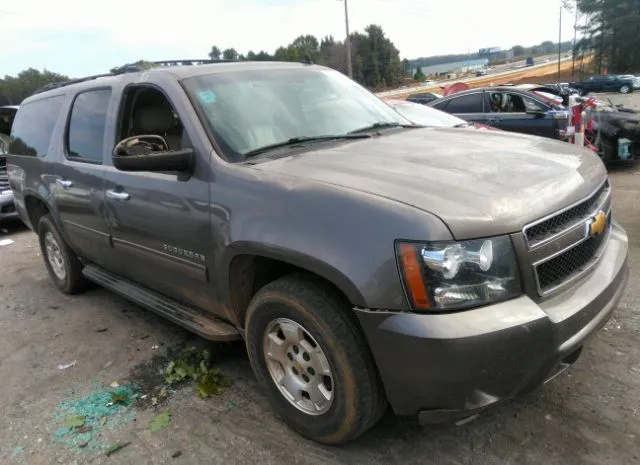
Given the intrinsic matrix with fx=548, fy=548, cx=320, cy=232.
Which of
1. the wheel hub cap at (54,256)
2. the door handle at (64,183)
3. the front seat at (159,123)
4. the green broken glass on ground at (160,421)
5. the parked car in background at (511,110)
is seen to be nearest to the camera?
the green broken glass on ground at (160,421)

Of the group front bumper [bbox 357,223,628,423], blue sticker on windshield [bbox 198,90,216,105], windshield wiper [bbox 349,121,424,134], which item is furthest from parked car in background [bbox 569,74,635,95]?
front bumper [bbox 357,223,628,423]

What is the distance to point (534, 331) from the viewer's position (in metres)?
2.13

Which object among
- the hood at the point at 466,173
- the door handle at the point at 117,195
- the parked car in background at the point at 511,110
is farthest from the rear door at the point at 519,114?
the door handle at the point at 117,195

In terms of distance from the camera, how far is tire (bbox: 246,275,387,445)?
2365 millimetres

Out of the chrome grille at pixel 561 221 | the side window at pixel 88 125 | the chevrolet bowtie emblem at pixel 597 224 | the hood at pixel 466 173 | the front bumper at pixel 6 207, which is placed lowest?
the front bumper at pixel 6 207

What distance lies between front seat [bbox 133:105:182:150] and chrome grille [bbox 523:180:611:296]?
212cm

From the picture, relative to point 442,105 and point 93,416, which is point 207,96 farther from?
point 442,105

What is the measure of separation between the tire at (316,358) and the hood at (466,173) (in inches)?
21.8

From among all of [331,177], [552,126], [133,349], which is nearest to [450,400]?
[331,177]

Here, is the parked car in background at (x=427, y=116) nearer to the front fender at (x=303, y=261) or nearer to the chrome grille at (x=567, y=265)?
the chrome grille at (x=567, y=265)

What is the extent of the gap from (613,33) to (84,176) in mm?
63752

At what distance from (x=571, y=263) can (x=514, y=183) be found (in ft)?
1.50

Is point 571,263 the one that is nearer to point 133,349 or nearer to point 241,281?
point 241,281

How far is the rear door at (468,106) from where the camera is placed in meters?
10.8
